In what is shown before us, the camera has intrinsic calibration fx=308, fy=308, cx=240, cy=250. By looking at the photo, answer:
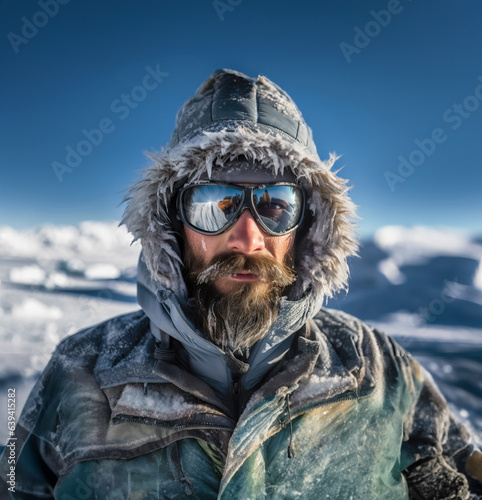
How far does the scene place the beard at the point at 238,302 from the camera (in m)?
1.25

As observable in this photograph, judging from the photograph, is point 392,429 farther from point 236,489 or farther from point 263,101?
point 263,101

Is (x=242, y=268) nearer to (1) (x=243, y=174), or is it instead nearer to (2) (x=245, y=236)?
A: (2) (x=245, y=236)

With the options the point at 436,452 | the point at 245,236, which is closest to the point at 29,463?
the point at 245,236

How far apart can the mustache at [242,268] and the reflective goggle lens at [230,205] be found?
125mm

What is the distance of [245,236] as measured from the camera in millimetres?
1268

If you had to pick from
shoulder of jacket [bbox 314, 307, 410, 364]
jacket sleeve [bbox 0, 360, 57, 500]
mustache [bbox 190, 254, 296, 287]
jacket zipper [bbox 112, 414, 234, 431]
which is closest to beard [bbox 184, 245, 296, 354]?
mustache [bbox 190, 254, 296, 287]

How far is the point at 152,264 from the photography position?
50.5 inches

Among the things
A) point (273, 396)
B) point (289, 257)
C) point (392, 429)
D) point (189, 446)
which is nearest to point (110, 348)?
Result: point (189, 446)

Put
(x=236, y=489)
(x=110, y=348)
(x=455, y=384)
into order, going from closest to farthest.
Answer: (x=236, y=489)
(x=110, y=348)
(x=455, y=384)

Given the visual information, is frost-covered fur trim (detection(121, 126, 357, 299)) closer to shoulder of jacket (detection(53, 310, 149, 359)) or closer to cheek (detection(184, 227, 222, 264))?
cheek (detection(184, 227, 222, 264))

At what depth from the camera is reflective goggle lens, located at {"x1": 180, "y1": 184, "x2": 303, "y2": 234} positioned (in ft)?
4.16

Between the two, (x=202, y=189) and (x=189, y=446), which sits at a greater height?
(x=202, y=189)

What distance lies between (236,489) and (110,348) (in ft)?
2.40

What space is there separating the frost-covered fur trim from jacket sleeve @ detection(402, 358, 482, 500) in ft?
2.20
